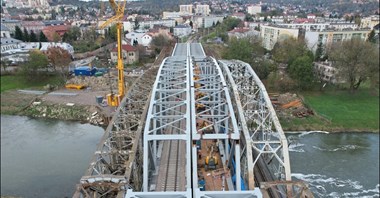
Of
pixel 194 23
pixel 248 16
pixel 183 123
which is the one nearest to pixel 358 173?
pixel 183 123

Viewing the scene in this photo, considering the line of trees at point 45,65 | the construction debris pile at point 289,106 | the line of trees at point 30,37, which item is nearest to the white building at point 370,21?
the construction debris pile at point 289,106

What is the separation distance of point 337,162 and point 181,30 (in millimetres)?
34563

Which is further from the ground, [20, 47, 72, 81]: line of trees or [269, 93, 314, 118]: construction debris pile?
[20, 47, 72, 81]: line of trees

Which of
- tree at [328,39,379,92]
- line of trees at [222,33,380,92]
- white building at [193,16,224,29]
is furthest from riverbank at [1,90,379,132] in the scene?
white building at [193,16,224,29]

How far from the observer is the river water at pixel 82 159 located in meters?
12.0

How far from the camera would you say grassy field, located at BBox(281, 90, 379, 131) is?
17.9 m

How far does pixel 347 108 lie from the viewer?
20.5m

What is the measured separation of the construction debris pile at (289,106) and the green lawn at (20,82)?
1891 cm

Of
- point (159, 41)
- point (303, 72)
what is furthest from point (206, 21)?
point (303, 72)

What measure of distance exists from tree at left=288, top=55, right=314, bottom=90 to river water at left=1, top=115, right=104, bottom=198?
15.2 meters

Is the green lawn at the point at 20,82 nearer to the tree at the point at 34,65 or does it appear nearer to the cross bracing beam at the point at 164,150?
the tree at the point at 34,65

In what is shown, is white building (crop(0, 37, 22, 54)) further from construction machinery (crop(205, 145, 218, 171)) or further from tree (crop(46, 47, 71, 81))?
construction machinery (crop(205, 145, 218, 171))

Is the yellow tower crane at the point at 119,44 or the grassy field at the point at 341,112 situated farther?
the yellow tower crane at the point at 119,44

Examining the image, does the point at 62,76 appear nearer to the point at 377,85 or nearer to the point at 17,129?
the point at 17,129
